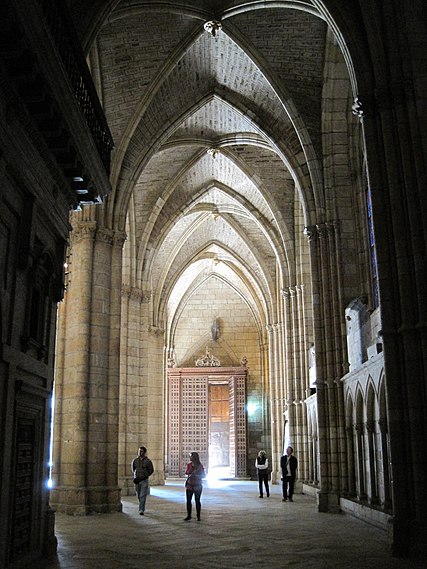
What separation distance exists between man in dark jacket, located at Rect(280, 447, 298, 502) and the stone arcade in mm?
749

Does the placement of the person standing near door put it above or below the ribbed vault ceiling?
below

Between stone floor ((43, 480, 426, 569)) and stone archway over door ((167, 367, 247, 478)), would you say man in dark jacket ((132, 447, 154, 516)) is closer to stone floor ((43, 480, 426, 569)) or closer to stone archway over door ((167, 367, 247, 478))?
stone floor ((43, 480, 426, 569))

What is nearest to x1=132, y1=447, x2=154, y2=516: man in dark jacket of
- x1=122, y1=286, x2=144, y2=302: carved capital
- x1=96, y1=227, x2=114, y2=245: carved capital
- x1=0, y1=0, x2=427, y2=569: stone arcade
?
x1=0, y1=0, x2=427, y2=569: stone arcade

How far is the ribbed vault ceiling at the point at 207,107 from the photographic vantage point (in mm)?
15531

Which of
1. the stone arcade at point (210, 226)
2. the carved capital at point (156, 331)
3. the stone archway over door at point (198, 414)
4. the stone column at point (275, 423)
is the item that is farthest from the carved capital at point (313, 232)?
the stone archway over door at point (198, 414)

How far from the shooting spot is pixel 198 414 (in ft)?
113

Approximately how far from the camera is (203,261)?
3534cm

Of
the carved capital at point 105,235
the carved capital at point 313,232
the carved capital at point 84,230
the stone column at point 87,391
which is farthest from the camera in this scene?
the carved capital at point 313,232

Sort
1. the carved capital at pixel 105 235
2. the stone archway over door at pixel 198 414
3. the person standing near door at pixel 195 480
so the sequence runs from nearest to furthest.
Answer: the person standing near door at pixel 195 480 → the carved capital at pixel 105 235 → the stone archway over door at pixel 198 414

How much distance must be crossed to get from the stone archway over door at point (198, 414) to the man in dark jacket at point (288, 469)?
16538 mm

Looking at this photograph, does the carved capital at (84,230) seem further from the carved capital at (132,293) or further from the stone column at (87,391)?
the carved capital at (132,293)

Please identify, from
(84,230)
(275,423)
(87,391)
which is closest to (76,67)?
(84,230)

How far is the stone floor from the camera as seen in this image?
7594mm

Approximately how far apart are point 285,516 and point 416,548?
16.7ft
